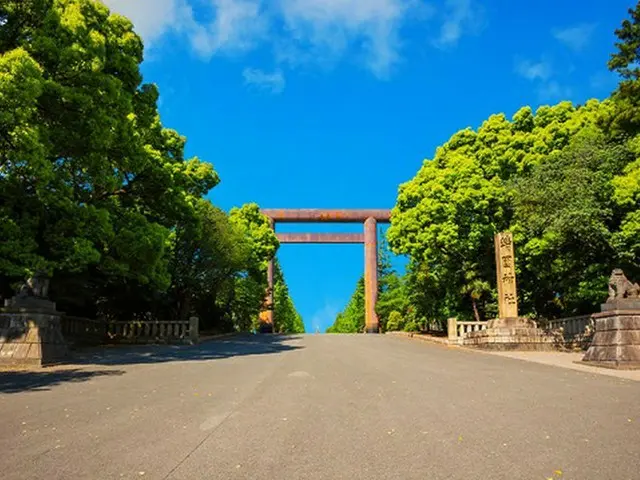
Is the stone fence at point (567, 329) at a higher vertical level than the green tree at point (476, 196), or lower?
lower

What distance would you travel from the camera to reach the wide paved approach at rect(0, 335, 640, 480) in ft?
13.1

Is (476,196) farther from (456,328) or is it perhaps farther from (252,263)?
(252,263)

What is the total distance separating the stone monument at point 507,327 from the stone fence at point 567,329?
0.56m

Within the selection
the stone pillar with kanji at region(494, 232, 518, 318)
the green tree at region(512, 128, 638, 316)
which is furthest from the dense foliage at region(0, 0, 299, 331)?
the green tree at region(512, 128, 638, 316)

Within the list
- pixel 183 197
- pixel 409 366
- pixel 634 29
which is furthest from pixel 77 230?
pixel 634 29

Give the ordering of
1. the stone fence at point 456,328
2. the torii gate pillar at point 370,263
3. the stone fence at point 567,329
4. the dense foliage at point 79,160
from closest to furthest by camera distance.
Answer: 1. the dense foliage at point 79,160
2. the stone fence at point 567,329
3. the stone fence at point 456,328
4. the torii gate pillar at point 370,263

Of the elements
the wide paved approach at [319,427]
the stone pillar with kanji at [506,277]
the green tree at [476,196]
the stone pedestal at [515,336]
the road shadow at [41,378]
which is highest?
the green tree at [476,196]

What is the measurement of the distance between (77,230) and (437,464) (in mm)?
12288

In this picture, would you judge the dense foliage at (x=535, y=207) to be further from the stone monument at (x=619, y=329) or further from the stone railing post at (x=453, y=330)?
the stone monument at (x=619, y=329)

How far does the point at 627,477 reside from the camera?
3771mm

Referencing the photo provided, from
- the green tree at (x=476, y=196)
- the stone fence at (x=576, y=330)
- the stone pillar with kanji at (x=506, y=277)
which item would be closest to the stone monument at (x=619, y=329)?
the stone fence at (x=576, y=330)

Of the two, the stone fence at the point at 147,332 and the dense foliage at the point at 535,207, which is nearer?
the dense foliage at the point at 535,207

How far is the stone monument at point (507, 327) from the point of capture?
18.8m

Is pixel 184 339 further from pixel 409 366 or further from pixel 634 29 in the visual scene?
pixel 634 29
